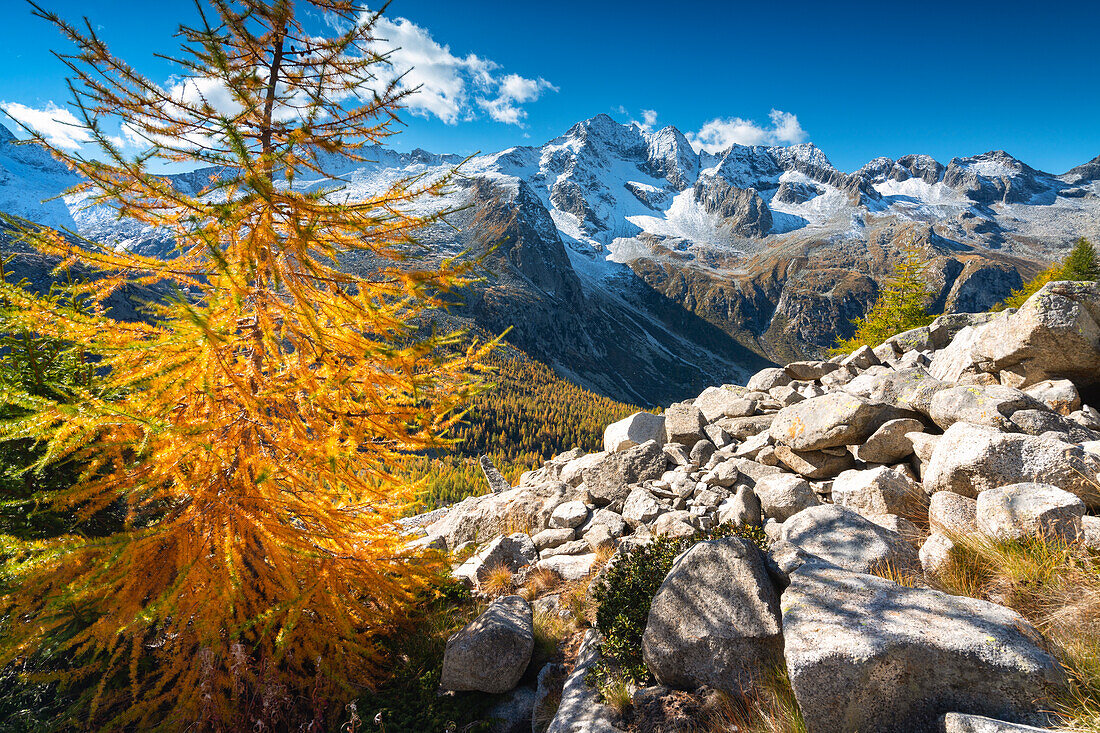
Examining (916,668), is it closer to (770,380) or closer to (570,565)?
(570,565)

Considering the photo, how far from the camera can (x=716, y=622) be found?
4695mm

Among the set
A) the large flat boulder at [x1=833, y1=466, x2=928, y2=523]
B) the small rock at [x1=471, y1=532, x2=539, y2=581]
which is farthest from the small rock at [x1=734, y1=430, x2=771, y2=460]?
the small rock at [x1=471, y1=532, x2=539, y2=581]

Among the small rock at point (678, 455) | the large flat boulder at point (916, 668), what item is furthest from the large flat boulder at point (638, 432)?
the large flat boulder at point (916, 668)

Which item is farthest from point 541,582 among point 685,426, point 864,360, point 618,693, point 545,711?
point 864,360

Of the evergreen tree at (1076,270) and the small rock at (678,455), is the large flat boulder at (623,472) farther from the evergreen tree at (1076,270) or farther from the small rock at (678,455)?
the evergreen tree at (1076,270)

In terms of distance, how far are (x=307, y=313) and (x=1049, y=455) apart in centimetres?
900

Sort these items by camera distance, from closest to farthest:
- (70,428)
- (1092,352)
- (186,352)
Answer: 1. (70,428)
2. (186,352)
3. (1092,352)

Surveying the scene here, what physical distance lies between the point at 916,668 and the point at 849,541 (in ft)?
7.36

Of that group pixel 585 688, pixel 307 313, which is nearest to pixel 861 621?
pixel 585 688

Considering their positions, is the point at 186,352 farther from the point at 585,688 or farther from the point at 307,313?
the point at 585,688

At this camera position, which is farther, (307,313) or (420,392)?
(420,392)

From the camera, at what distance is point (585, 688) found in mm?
5406

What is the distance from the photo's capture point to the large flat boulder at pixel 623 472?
35.7 feet

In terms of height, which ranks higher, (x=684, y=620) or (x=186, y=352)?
(x=186, y=352)
